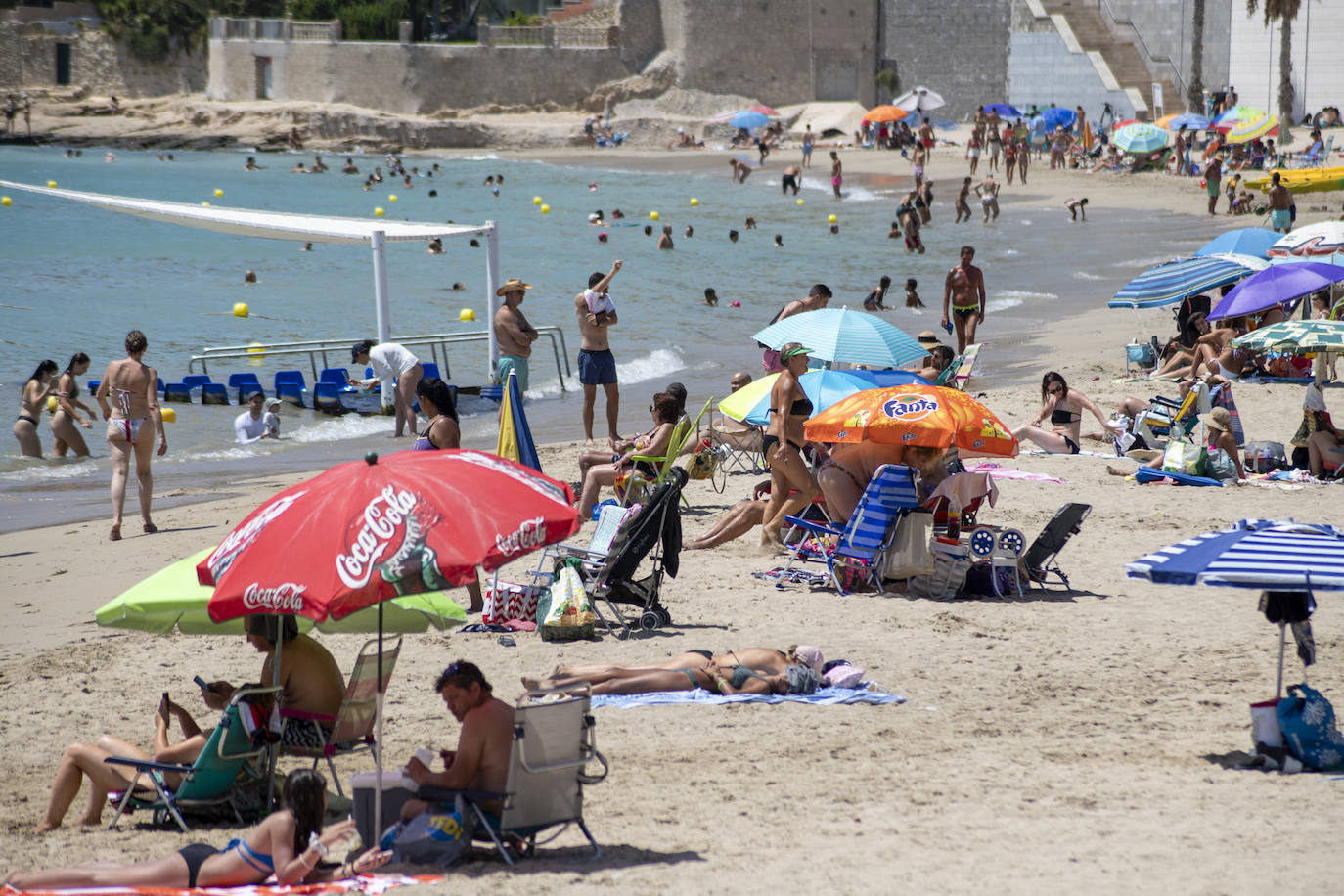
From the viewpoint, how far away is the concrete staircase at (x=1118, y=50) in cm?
4750

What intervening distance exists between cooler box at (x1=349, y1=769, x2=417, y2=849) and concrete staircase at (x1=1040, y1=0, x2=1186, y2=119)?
46.9 meters

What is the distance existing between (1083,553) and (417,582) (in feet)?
18.3

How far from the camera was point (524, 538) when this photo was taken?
4301mm

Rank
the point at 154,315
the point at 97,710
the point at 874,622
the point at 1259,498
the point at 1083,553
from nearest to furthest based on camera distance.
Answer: the point at 97,710
the point at 874,622
the point at 1083,553
the point at 1259,498
the point at 154,315

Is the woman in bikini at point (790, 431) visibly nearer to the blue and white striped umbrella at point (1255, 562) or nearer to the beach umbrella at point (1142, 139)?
the blue and white striped umbrella at point (1255, 562)

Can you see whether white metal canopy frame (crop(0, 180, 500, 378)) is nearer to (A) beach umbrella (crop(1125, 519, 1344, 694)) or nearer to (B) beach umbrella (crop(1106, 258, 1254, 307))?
(B) beach umbrella (crop(1106, 258, 1254, 307))

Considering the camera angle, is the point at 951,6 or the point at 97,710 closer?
the point at 97,710

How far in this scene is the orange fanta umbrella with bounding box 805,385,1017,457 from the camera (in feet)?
24.2

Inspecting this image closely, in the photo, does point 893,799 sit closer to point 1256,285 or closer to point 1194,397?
point 1194,397

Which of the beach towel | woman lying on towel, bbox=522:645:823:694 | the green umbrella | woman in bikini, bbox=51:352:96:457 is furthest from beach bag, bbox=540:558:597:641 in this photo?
woman in bikini, bbox=51:352:96:457

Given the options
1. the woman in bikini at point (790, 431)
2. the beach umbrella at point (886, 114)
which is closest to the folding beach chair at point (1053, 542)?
the woman in bikini at point (790, 431)

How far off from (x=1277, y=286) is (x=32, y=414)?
466 inches

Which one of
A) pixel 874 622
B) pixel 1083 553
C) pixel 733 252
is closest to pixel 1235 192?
pixel 733 252

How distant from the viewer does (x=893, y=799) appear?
4902mm
